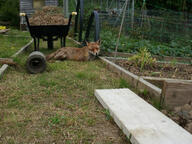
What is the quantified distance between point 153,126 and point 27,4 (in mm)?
17351

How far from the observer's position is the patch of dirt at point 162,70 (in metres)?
3.94

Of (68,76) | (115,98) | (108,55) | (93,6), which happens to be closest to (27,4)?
(93,6)

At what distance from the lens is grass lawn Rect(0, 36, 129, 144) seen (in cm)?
186

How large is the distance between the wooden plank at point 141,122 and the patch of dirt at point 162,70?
141 cm

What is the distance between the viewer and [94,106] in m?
2.56

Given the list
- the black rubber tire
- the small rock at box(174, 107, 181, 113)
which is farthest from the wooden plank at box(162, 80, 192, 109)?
the black rubber tire

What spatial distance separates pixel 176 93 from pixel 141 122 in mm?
868

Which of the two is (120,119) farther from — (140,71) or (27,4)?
(27,4)

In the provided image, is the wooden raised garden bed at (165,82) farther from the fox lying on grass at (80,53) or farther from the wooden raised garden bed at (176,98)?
the fox lying on grass at (80,53)

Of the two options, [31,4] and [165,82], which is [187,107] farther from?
[31,4]

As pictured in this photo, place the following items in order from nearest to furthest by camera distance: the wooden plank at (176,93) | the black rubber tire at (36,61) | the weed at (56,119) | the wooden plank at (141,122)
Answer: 1. the wooden plank at (141,122)
2. the weed at (56,119)
3. the wooden plank at (176,93)
4. the black rubber tire at (36,61)

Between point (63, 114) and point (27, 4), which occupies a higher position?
point (27, 4)

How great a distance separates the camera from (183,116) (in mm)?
2277

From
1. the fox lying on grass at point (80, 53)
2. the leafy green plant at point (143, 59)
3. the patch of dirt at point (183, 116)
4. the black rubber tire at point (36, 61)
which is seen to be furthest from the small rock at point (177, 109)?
the fox lying on grass at point (80, 53)
